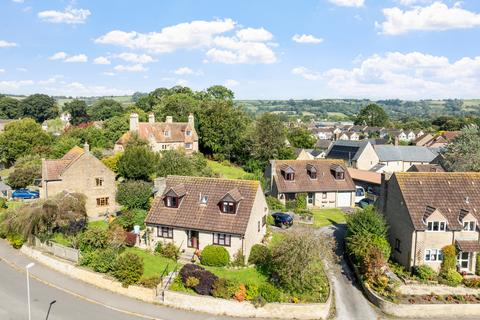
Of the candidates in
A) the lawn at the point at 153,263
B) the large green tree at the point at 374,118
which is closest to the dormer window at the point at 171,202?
the lawn at the point at 153,263

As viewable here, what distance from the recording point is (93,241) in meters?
34.7

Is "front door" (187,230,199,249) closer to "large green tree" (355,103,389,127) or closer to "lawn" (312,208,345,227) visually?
"lawn" (312,208,345,227)

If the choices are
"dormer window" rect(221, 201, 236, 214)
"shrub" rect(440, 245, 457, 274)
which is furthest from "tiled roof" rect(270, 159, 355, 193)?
"shrub" rect(440, 245, 457, 274)

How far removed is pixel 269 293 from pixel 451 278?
16019mm

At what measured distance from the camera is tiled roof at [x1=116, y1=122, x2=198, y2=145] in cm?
7456

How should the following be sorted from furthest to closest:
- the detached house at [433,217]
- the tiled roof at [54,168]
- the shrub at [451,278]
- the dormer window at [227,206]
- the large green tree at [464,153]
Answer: the large green tree at [464,153]
the tiled roof at [54,168]
the dormer window at [227,206]
the detached house at [433,217]
the shrub at [451,278]

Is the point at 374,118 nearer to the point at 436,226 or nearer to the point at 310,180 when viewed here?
the point at 310,180

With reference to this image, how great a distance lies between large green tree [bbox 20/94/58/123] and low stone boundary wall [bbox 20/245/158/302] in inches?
5330

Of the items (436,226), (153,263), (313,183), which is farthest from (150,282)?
(313,183)

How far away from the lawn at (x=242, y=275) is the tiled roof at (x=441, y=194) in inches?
564

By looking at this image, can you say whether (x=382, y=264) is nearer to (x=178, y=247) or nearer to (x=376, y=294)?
(x=376, y=294)

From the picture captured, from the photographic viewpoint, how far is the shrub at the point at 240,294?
28.4 m

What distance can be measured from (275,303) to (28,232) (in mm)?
24496

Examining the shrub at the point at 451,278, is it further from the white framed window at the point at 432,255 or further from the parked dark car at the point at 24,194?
the parked dark car at the point at 24,194
